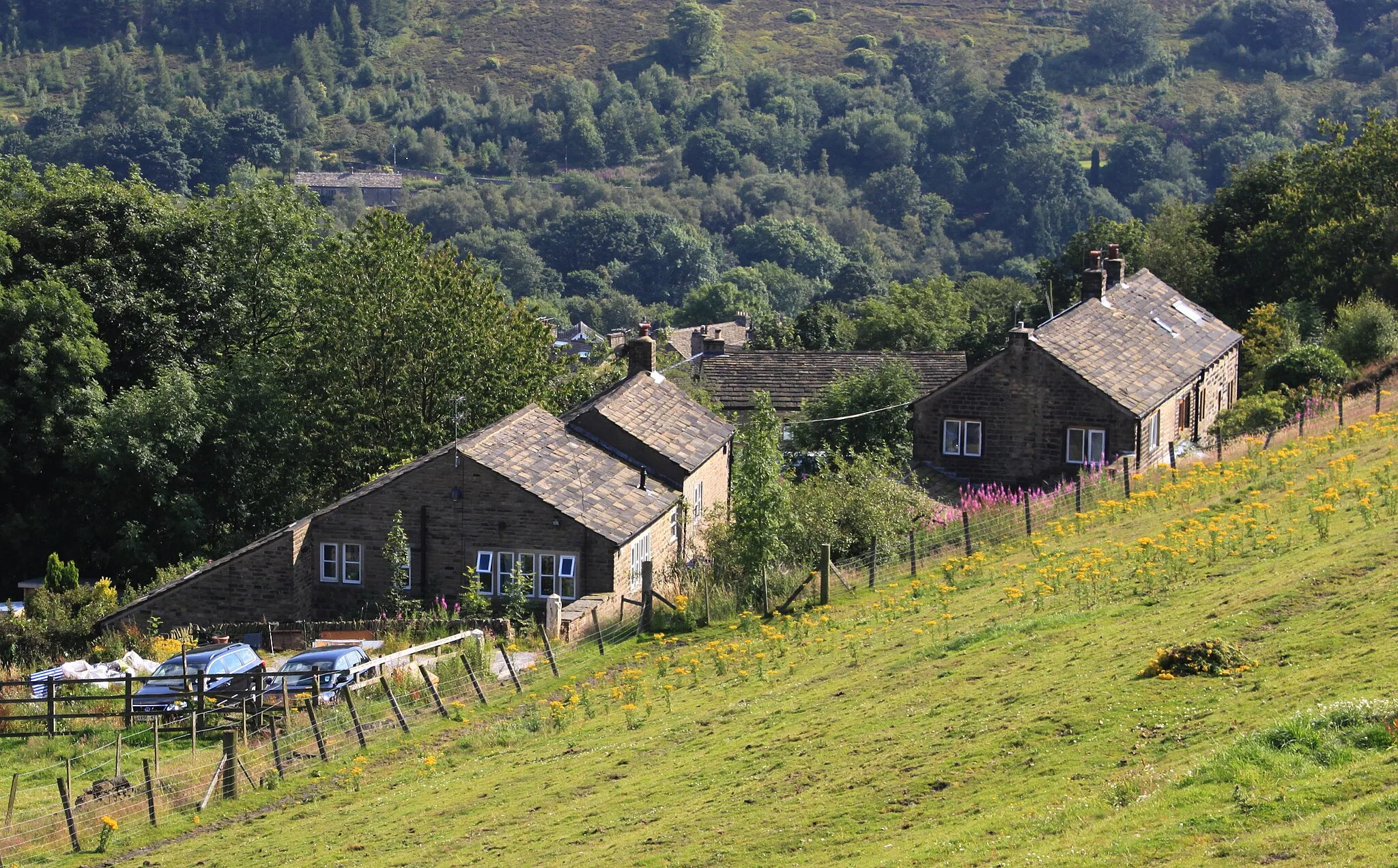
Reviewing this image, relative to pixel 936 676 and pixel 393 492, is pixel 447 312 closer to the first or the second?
pixel 393 492

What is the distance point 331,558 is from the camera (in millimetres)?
41094

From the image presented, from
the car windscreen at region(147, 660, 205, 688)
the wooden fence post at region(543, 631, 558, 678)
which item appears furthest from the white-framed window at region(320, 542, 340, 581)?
the wooden fence post at region(543, 631, 558, 678)

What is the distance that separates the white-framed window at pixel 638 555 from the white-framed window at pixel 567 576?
1.67 meters

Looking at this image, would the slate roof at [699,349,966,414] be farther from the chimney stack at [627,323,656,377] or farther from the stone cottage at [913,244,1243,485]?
the chimney stack at [627,323,656,377]

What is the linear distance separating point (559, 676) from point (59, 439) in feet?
82.6

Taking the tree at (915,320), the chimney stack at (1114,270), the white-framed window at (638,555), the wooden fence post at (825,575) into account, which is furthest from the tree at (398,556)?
the tree at (915,320)

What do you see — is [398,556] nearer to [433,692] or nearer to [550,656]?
[550,656]

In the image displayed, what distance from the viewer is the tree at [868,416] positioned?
5400 cm

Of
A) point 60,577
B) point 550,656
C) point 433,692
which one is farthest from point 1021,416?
point 60,577

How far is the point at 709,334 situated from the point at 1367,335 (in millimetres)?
62004

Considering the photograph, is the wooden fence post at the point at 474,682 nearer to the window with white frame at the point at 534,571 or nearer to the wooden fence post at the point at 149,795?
the wooden fence post at the point at 149,795

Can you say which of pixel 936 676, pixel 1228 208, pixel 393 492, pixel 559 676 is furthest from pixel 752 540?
pixel 1228 208

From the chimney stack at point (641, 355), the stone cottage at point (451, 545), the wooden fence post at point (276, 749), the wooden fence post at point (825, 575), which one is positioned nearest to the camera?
the wooden fence post at point (276, 749)

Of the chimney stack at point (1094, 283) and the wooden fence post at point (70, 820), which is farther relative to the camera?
the chimney stack at point (1094, 283)
